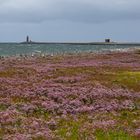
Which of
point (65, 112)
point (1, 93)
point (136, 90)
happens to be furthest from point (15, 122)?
point (136, 90)

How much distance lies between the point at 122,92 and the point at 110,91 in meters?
0.98

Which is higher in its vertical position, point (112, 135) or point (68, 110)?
point (112, 135)

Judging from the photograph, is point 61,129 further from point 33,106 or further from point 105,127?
point 33,106

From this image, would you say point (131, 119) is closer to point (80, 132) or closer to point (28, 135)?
point (80, 132)

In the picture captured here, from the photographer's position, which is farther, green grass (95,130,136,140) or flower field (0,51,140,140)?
flower field (0,51,140,140)

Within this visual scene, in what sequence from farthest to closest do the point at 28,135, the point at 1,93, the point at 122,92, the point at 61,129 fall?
the point at 122,92
the point at 1,93
the point at 61,129
the point at 28,135

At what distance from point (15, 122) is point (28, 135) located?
333cm

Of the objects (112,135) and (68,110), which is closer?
(112,135)

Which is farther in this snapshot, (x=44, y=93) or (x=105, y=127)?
(x=44, y=93)

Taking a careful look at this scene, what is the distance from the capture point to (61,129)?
67.7ft

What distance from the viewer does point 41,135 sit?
62.1ft

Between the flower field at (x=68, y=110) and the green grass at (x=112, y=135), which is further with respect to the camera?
the flower field at (x=68, y=110)

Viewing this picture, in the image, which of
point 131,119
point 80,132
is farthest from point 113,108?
point 80,132

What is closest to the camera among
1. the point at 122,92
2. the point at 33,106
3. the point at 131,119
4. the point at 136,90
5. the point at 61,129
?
the point at 61,129
